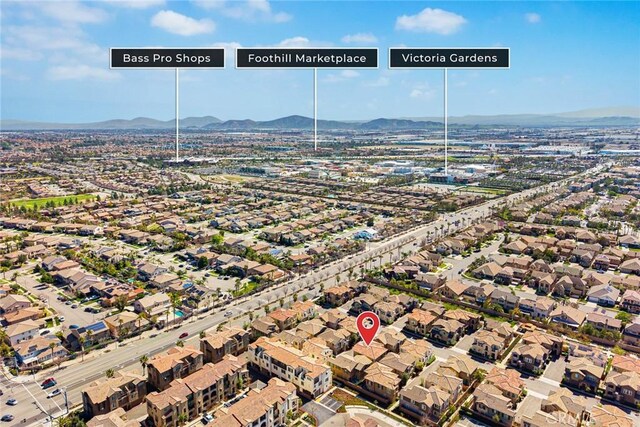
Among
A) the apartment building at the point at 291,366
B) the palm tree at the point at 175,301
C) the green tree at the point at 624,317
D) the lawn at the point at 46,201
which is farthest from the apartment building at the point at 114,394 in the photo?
the lawn at the point at 46,201

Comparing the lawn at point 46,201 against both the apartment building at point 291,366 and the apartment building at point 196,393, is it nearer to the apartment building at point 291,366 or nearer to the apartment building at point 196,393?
the apartment building at point 291,366

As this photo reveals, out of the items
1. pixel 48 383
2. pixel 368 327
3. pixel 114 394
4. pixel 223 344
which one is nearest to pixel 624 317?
pixel 368 327

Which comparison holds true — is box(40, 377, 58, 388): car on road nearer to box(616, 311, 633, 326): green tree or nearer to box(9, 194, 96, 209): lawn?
box(616, 311, 633, 326): green tree

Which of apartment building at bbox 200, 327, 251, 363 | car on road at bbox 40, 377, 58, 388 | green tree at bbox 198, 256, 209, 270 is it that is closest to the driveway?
apartment building at bbox 200, 327, 251, 363

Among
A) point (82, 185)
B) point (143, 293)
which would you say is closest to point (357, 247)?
point (143, 293)

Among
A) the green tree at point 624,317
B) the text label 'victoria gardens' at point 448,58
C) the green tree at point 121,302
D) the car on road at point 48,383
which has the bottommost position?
the car on road at point 48,383

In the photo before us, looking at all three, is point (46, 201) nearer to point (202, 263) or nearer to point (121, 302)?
point (202, 263)
